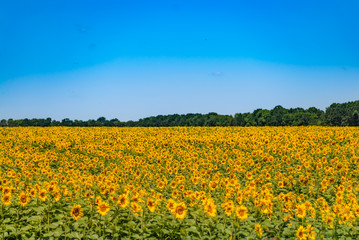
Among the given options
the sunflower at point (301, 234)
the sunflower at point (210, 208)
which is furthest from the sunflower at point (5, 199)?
the sunflower at point (301, 234)

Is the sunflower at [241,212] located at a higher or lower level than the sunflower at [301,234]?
higher

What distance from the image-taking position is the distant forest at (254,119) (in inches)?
2383

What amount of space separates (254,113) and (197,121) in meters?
11.9

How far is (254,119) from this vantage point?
2677 inches

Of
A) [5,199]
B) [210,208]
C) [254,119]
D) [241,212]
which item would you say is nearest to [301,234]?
[241,212]

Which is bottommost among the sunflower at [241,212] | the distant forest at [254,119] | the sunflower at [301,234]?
the sunflower at [301,234]

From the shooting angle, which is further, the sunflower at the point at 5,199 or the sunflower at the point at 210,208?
the sunflower at the point at 5,199

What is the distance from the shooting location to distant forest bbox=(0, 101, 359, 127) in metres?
60.5

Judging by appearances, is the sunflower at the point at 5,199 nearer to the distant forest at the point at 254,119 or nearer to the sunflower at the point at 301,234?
the sunflower at the point at 301,234

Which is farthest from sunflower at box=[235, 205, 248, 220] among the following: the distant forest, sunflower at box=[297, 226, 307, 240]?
the distant forest

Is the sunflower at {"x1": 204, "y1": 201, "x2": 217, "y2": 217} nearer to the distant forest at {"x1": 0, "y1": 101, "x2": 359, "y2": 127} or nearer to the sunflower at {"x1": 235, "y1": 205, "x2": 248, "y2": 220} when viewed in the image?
the sunflower at {"x1": 235, "y1": 205, "x2": 248, "y2": 220}

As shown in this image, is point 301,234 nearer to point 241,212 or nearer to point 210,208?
point 241,212

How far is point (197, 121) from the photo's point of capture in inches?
2904

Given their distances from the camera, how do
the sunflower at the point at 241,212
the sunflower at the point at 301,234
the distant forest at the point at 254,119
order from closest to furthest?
the sunflower at the point at 301,234 < the sunflower at the point at 241,212 < the distant forest at the point at 254,119
